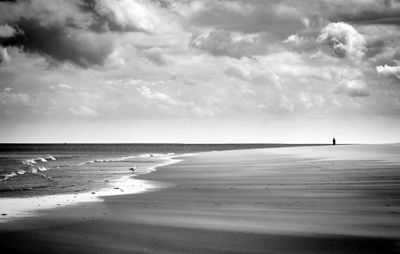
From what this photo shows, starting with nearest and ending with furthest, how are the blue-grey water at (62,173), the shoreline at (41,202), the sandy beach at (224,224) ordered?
the sandy beach at (224,224), the shoreline at (41,202), the blue-grey water at (62,173)

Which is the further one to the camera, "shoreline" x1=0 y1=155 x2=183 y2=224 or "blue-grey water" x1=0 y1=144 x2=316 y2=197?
"blue-grey water" x1=0 y1=144 x2=316 y2=197

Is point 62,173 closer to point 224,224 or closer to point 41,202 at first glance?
point 41,202

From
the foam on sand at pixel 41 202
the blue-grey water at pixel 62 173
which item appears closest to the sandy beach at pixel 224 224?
the foam on sand at pixel 41 202

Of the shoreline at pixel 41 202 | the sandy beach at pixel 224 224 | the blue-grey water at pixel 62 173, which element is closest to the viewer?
the sandy beach at pixel 224 224

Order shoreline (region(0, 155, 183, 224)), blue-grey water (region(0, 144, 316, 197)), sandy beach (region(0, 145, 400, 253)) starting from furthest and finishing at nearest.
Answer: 1. blue-grey water (region(0, 144, 316, 197))
2. shoreline (region(0, 155, 183, 224))
3. sandy beach (region(0, 145, 400, 253))

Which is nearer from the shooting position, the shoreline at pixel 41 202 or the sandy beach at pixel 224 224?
the sandy beach at pixel 224 224

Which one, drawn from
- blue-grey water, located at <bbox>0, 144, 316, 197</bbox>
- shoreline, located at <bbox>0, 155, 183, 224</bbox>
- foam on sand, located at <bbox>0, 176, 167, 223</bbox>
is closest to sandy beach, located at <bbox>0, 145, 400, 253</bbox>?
shoreline, located at <bbox>0, 155, 183, 224</bbox>

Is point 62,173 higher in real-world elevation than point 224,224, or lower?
lower

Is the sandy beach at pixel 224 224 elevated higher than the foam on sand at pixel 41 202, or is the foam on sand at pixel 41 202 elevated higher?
the sandy beach at pixel 224 224

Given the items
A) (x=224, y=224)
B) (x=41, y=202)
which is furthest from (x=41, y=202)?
(x=224, y=224)

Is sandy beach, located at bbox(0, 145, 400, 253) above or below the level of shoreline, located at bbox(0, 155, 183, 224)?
above

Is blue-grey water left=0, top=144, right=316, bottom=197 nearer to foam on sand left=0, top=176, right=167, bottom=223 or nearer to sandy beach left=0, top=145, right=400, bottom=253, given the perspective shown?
foam on sand left=0, top=176, right=167, bottom=223

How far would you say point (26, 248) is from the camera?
7.55 meters

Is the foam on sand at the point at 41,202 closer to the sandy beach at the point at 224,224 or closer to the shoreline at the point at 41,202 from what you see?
the shoreline at the point at 41,202
